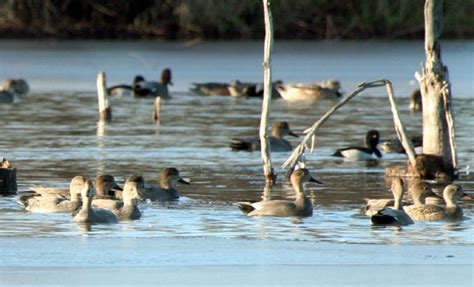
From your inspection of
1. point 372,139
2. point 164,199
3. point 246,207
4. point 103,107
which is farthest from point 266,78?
point 103,107

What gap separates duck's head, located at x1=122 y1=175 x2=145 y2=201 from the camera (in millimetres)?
13305

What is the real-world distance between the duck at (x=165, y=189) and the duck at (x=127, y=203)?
1.58 feet

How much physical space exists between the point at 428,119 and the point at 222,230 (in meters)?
4.93

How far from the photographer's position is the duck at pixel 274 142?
1986 centimetres

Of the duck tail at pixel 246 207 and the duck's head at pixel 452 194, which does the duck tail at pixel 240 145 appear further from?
the duck's head at pixel 452 194

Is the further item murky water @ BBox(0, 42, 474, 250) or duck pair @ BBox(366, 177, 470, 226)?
duck pair @ BBox(366, 177, 470, 226)

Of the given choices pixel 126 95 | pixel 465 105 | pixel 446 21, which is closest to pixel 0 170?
pixel 465 105

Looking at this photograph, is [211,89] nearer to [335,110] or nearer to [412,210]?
[335,110]

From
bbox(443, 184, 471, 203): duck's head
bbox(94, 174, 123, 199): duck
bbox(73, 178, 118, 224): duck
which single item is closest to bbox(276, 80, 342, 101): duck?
bbox(94, 174, 123, 199): duck

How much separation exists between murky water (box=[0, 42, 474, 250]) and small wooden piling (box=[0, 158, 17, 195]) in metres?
0.31

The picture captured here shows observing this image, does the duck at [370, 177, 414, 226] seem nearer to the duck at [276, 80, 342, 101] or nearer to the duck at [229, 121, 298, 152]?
the duck at [229, 121, 298, 152]

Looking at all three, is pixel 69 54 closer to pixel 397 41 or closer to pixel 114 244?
pixel 397 41

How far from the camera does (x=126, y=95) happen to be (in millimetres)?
31016

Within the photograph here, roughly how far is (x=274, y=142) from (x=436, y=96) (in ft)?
13.9
